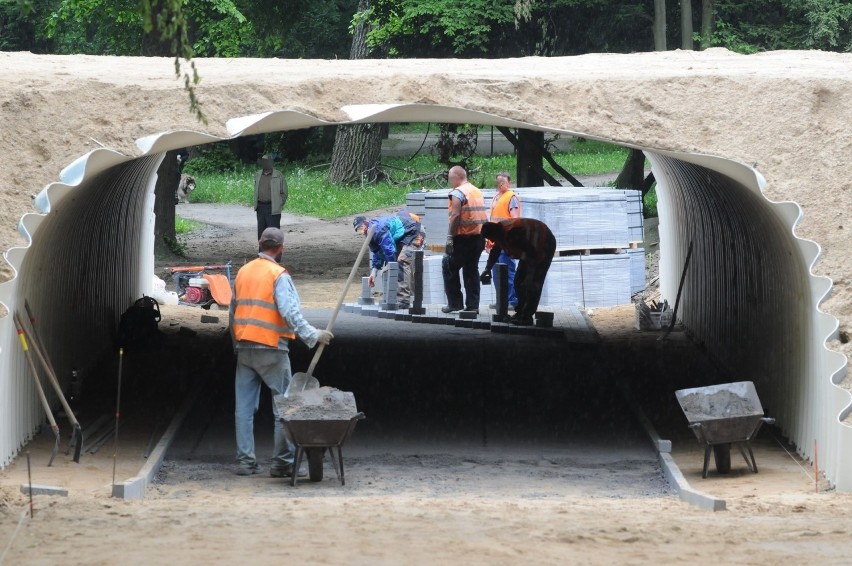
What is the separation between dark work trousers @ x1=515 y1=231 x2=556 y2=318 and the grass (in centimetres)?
1579

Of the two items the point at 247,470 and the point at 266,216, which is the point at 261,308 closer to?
the point at 247,470

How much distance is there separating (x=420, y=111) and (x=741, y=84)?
3955 mm

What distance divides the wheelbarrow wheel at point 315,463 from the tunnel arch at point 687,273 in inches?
104

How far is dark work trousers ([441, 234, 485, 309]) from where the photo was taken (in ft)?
66.0

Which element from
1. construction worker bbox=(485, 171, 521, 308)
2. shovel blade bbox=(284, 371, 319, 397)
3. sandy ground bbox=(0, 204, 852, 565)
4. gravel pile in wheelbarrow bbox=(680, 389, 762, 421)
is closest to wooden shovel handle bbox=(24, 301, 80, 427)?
sandy ground bbox=(0, 204, 852, 565)

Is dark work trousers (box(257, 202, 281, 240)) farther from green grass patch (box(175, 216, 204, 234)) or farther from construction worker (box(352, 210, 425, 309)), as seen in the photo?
green grass patch (box(175, 216, 204, 234))

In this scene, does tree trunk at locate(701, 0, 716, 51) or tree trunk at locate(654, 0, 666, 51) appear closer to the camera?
tree trunk at locate(654, 0, 666, 51)

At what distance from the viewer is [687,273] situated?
67.3 ft

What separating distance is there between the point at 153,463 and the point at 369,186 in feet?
100

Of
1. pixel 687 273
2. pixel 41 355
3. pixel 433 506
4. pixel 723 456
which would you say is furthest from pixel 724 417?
pixel 687 273

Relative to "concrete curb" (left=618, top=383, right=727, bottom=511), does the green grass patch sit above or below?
above

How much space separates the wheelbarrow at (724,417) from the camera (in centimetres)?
1137

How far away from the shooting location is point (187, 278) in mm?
22562

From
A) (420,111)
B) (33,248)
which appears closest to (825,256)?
(420,111)
